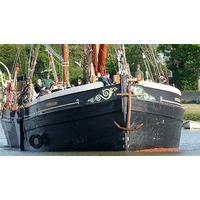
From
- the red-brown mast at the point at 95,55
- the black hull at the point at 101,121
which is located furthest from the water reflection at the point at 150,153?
the red-brown mast at the point at 95,55

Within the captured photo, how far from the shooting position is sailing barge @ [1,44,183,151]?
2575 cm

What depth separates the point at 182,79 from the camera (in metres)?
30.5

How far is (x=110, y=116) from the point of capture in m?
25.9

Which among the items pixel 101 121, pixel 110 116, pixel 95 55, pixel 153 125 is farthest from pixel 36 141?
pixel 153 125

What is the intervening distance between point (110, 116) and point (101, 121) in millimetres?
255

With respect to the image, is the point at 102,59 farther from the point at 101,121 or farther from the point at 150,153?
the point at 150,153

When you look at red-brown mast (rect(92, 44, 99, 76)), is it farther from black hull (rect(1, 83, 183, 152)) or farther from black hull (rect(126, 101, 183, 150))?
black hull (rect(126, 101, 183, 150))

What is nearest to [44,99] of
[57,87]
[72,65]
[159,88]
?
[57,87]

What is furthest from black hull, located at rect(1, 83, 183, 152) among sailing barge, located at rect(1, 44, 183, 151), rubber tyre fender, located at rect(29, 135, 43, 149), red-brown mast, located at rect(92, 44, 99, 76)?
red-brown mast, located at rect(92, 44, 99, 76)

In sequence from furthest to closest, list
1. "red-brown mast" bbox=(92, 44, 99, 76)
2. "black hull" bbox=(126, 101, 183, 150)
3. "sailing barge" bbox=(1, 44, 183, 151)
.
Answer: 1. "red-brown mast" bbox=(92, 44, 99, 76)
2. "black hull" bbox=(126, 101, 183, 150)
3. "sailing barge" bbox=(1, 44, 183, 151)

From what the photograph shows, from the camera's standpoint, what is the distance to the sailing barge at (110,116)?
25.8 metres
